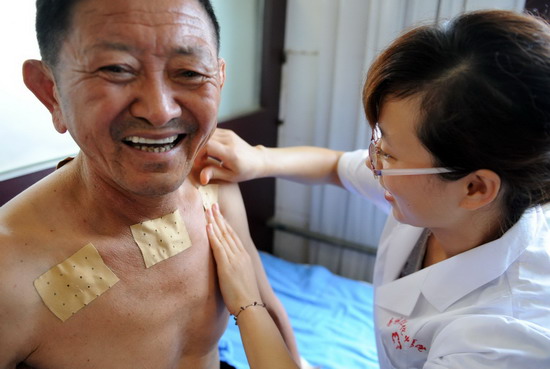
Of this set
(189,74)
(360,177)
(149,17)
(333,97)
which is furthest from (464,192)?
(333,97)

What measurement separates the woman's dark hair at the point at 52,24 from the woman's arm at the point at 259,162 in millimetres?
520

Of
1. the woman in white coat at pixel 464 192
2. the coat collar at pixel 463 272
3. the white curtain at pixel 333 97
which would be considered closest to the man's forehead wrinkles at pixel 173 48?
the woman in white coat at pixel 464 192

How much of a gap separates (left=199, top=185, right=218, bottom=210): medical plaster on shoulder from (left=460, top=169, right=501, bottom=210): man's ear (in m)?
0.68

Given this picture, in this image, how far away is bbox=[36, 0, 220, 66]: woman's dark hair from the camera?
3.17ft

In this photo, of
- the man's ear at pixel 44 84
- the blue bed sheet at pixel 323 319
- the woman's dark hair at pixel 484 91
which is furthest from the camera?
the blue bed sheet at pixel 323 319

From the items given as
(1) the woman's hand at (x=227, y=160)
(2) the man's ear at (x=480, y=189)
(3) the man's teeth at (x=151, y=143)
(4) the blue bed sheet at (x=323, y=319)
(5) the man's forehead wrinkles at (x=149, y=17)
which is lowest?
(4) the blue bed sheet at (x=323, y=319)

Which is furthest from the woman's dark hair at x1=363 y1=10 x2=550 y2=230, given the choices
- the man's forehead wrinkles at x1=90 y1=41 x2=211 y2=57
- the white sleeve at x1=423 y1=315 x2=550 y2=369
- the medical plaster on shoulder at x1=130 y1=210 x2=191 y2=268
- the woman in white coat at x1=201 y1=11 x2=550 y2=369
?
the medical plaster on shoulder at x1=130 y1=210 x2=191 y2=268

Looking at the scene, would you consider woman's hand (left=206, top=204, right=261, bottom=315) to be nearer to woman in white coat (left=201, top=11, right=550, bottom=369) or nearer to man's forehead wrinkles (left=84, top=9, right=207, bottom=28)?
woman in white coat (left=201, top=11, right=550, bottom=369)

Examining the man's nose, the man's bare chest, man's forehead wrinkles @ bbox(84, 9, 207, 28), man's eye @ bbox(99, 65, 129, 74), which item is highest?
man's forehead wrinkles @ bbox(84, 9, 207, 28)

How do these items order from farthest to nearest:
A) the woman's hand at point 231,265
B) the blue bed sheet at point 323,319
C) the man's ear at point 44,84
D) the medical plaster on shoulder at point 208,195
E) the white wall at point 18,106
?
1. the blue bed sheet at point 323,319
2. the white wall at point 18,106
3. the medical plaster on shoulder at point 208,195
4. the woman's hand at point 231,265
5. the man's ear at point 44,84

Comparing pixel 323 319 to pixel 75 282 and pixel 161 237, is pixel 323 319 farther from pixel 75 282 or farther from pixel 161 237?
pixel 75 282

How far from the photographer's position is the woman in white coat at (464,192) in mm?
966

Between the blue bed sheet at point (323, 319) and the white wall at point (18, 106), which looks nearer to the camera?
the white wall at point (18, 106)

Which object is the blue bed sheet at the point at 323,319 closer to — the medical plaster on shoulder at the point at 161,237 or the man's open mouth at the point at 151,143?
the medical plaster on shoulder at the point at 161,237
